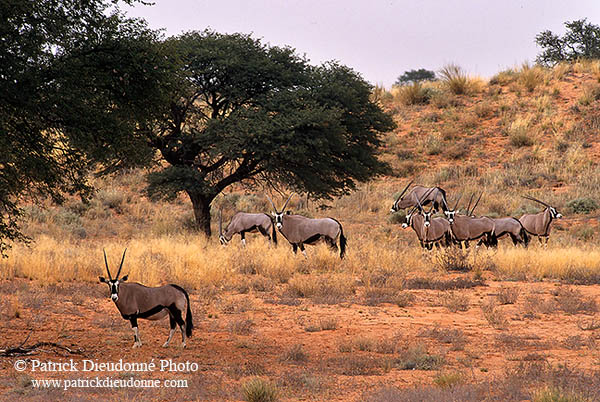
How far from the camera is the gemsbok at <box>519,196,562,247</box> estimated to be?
20.5 metres

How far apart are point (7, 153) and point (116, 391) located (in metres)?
3.87

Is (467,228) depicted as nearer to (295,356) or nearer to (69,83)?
(295,356)

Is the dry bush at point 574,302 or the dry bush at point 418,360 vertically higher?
the dry bush at point 418,360

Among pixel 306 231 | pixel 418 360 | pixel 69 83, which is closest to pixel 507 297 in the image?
pixel 418 360

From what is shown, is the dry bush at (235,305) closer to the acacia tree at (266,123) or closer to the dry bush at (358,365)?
the dry bush at (358,365)

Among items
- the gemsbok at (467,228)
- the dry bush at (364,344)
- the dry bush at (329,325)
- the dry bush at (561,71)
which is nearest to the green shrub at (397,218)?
the gemsbok at (467,228)

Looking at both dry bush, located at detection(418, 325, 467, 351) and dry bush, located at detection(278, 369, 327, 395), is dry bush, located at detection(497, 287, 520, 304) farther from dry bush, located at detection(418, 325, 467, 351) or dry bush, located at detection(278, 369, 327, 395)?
dry bush, located at detection(278, 369, 327, 395)

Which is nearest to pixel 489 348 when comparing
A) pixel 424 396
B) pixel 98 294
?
pixel 424 396

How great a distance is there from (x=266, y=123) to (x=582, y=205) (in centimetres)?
1501

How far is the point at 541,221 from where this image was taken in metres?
20.8

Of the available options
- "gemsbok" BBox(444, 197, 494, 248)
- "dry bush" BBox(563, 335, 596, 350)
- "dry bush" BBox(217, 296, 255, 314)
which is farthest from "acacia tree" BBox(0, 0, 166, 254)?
"gemsbok" BBox(444, 197, 494, 248)

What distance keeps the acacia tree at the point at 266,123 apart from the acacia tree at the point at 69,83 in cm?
981

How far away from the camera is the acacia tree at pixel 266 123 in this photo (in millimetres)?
21078

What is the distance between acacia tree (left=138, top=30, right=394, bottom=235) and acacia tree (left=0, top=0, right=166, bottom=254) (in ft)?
32.2
